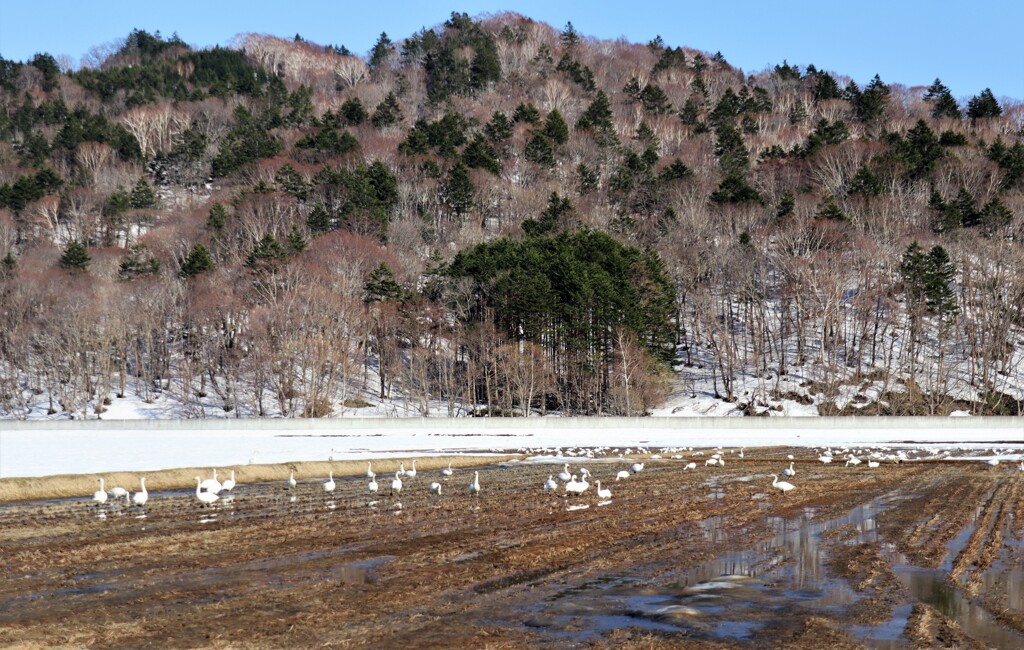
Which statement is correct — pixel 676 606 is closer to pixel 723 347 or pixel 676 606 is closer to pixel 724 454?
pixel 724 454

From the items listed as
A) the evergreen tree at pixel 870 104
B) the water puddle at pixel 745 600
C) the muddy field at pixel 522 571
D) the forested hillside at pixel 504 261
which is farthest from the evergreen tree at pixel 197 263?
the evergreen tree at pixel 870 104

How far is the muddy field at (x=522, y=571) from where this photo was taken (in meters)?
10.4

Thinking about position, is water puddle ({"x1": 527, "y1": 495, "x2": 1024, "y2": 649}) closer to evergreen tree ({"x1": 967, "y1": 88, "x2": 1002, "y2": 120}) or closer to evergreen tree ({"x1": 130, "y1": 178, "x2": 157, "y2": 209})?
evergreen tree ({"x1": 130, "y1": 178, "x2": 157, "y2": 209})

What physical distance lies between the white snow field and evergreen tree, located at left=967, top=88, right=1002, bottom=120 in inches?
3513

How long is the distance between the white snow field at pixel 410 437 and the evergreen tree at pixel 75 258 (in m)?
24.3

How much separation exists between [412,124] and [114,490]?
119m

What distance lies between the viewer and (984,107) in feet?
435

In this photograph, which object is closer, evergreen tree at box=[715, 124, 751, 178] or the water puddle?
the water puddle

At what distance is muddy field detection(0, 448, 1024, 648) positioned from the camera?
10.4m

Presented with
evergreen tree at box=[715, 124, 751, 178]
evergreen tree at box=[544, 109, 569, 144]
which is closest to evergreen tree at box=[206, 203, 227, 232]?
evergreen tree at box=[544, 109, 569, 144]

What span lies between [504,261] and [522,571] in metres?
65.0

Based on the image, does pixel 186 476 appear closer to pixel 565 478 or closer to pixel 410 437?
pixel 565 478

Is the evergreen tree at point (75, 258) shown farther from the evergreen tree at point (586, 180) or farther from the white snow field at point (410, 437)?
the evergreen tree at point (586, 180)

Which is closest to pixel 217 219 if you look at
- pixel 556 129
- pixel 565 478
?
pixel 556 129
